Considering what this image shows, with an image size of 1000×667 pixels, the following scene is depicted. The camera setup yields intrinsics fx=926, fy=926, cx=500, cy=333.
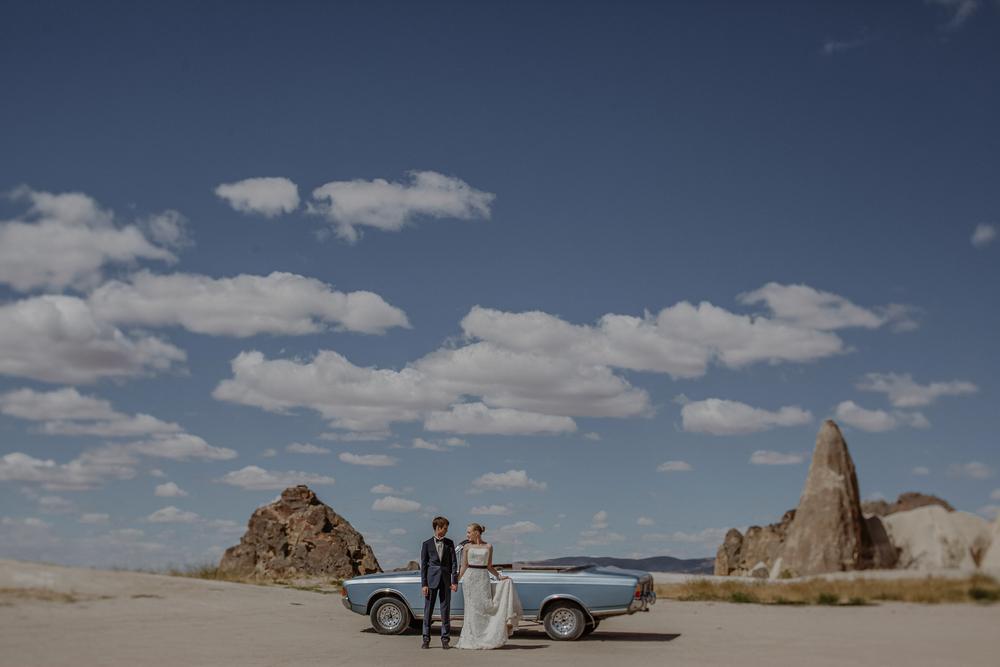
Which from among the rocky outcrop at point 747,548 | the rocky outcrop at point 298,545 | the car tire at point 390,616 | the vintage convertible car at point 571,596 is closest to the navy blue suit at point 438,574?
the vintage convertible car at point 571,596

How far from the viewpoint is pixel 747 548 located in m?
60.0

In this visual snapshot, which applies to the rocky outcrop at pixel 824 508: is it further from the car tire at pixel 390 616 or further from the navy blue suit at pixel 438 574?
the car tire at pixel 390 616

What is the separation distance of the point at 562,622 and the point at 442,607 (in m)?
2.48

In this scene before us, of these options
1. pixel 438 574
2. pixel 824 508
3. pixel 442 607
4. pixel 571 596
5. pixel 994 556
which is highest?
pixel 824 508

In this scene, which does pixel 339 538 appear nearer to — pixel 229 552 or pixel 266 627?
pixel 229 552

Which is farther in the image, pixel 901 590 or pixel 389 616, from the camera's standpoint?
pixel 389 616

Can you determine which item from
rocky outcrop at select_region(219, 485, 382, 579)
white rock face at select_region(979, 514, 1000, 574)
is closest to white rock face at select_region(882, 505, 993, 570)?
white rock face at select_region(979, 514, 1000, 574)

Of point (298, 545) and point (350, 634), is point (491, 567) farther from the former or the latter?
point (298, 545)

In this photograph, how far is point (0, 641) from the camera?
1497cm

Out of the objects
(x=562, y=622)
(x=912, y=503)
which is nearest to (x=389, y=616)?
(x=562, y=622)

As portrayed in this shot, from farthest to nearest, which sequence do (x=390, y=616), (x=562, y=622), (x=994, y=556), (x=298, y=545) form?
(x=298, y=545), (x=390, y=616), (x=562, y=622), (x=994, y=556)

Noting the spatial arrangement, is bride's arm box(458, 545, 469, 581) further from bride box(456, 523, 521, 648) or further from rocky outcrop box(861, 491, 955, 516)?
rocky outcrop box(861, 491, 955, 516)

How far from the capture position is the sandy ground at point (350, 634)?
629cm

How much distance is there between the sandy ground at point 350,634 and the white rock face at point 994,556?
0.73 feet
